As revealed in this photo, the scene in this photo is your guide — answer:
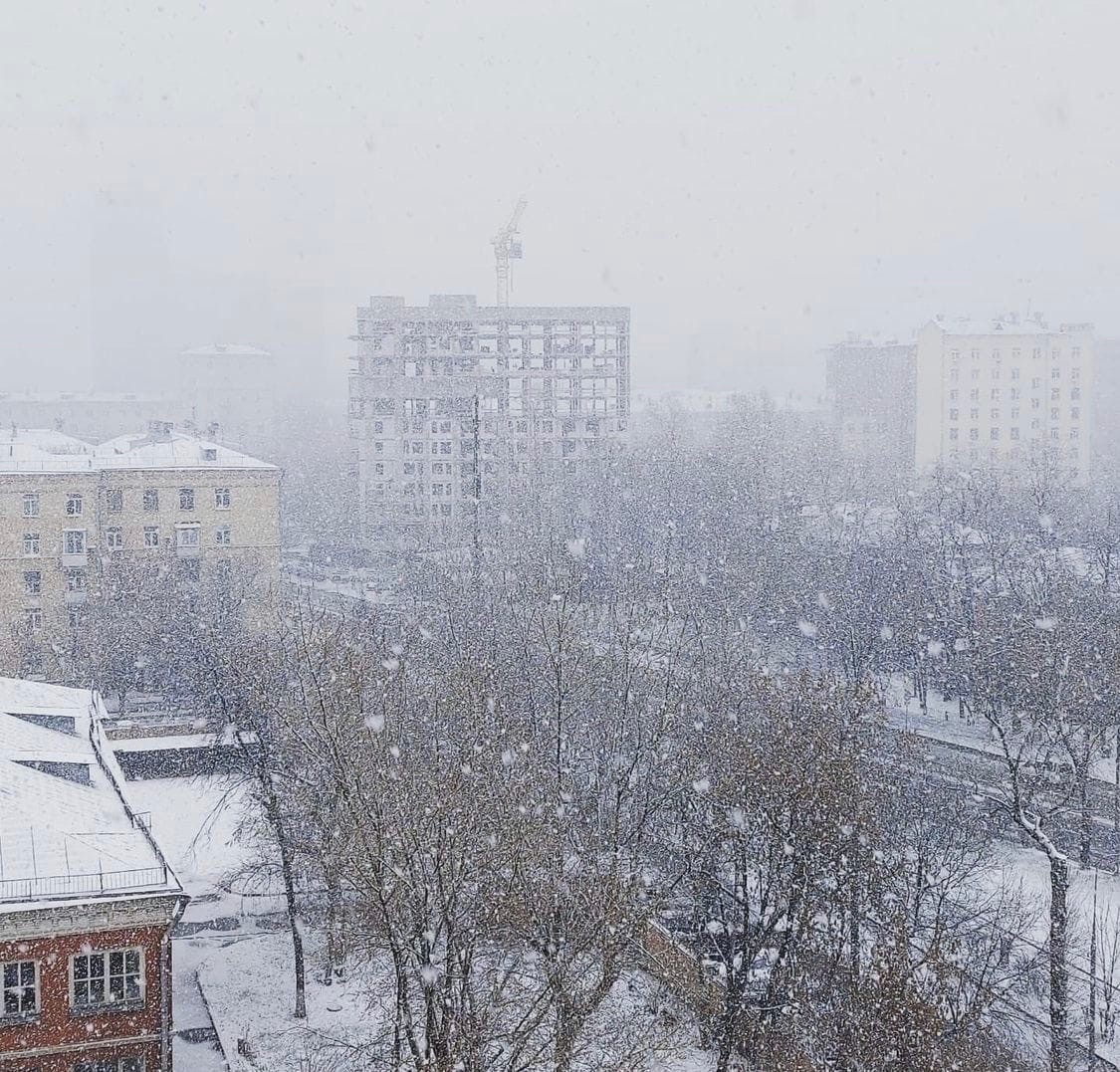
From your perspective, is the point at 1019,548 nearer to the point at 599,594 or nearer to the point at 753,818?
the point at 599,594

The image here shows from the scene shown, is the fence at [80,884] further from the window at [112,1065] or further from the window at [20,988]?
the window at [112,1065]

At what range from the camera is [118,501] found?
41.6m

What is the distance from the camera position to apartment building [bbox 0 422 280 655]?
39969 millimetres

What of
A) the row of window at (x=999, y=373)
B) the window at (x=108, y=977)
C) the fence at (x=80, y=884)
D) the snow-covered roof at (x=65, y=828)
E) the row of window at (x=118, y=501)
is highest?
the row of window at (x=999, y=373)

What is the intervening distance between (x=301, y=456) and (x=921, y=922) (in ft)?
285

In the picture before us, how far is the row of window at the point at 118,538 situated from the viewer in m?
40.2

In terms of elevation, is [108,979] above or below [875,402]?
below

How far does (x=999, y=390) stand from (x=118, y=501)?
56.1m

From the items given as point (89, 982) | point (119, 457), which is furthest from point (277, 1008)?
point (119, 457)

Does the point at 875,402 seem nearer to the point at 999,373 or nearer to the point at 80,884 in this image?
the point at 999,373

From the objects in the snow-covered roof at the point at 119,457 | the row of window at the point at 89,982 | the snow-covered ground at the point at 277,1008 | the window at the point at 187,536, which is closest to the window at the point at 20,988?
the row of window at the point at 89,982

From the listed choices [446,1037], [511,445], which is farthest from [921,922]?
[511,445]

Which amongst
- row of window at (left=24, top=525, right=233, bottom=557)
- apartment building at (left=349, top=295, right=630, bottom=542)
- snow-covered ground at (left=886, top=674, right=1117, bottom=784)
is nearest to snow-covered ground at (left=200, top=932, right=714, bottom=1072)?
snow-covered ground at (left=886, top=674, right=1117, bottom=784)

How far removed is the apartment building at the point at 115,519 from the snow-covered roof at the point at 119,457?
37 millimetres
